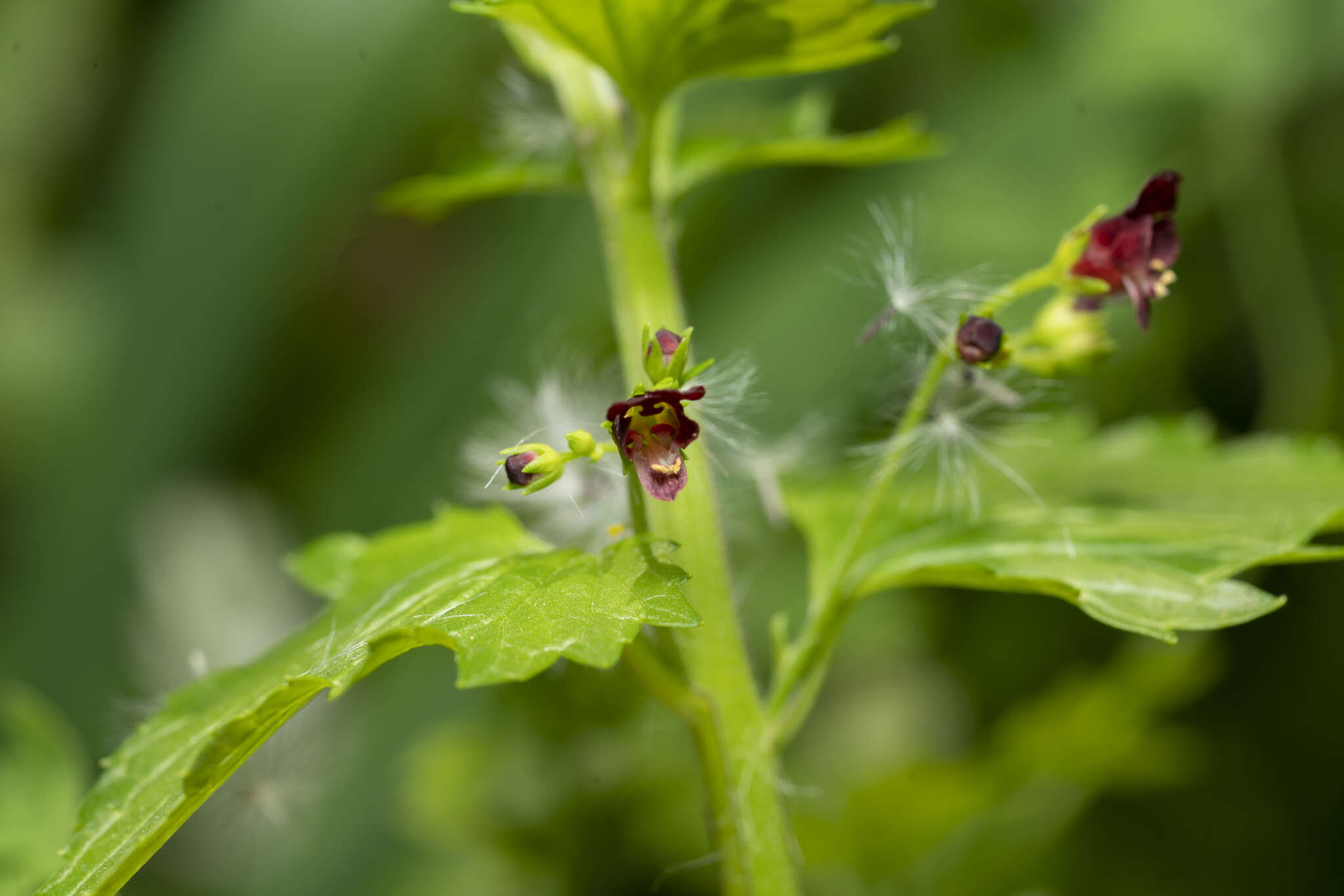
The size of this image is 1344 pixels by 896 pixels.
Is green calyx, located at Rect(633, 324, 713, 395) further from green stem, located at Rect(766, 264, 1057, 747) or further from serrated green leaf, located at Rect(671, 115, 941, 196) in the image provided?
serrated green leaf, located at Rect(671, 115, 941, 196)

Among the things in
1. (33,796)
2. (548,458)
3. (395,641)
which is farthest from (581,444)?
(33,796)

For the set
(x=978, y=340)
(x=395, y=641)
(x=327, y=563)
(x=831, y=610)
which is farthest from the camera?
(x=327, y=563)

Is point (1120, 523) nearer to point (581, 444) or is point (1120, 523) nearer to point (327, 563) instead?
point (581, 444)

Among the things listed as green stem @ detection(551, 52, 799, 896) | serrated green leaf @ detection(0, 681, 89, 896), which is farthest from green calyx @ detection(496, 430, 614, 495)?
serrated green leaf @ detection(0, 681, 89, 896)

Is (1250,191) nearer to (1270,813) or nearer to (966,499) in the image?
(1270,813)

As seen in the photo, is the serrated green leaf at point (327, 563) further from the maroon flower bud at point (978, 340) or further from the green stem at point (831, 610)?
the maroon flower bud at point (978, 340)

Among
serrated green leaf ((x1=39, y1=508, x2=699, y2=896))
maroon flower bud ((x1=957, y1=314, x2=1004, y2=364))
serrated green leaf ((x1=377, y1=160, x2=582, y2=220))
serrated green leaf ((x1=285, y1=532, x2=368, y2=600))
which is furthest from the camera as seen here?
serrated green leaf ((x1=377, y1=160, x2=582, y2=220))
